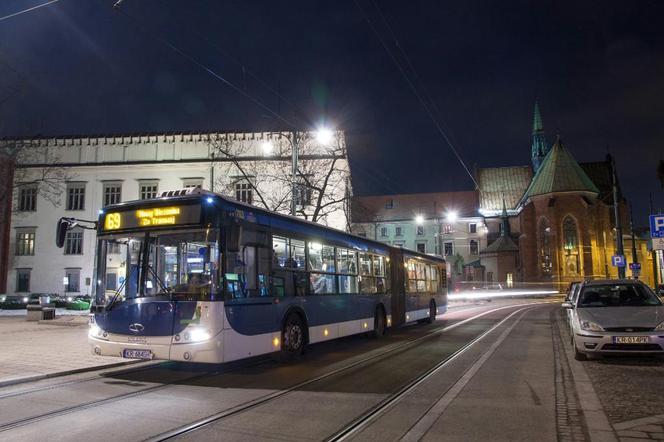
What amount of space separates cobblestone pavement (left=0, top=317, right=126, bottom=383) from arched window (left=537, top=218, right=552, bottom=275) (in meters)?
60.3

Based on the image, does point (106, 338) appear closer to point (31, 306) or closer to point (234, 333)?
point (234, 333)

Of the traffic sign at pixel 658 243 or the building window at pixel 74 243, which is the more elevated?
the building window at pixel 74 243

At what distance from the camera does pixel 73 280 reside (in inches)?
1892

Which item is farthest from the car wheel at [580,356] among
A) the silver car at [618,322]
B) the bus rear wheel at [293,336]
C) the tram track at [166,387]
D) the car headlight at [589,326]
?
the bus rear wheel at [293,336]

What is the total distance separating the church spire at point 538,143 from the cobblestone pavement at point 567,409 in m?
89.7

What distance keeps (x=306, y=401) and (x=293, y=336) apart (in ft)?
13.1

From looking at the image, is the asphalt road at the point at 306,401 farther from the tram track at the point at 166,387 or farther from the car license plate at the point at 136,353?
the car license plate at the point at 136,353

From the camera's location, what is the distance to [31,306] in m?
22.9

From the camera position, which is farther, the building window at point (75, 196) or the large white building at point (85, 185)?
the building window at point (75, 196)

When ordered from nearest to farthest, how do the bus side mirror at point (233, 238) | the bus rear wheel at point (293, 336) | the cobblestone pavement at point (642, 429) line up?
the cobblestone pavement at point (642, 429)
the bus side mirror at point (233, 238)
the bus rear wheel at point (293, 336)

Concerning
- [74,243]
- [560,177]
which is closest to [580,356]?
[74,243]

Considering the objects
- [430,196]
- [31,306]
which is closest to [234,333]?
[31,306]

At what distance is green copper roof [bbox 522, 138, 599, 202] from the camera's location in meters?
69.2

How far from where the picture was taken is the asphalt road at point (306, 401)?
235 inches
